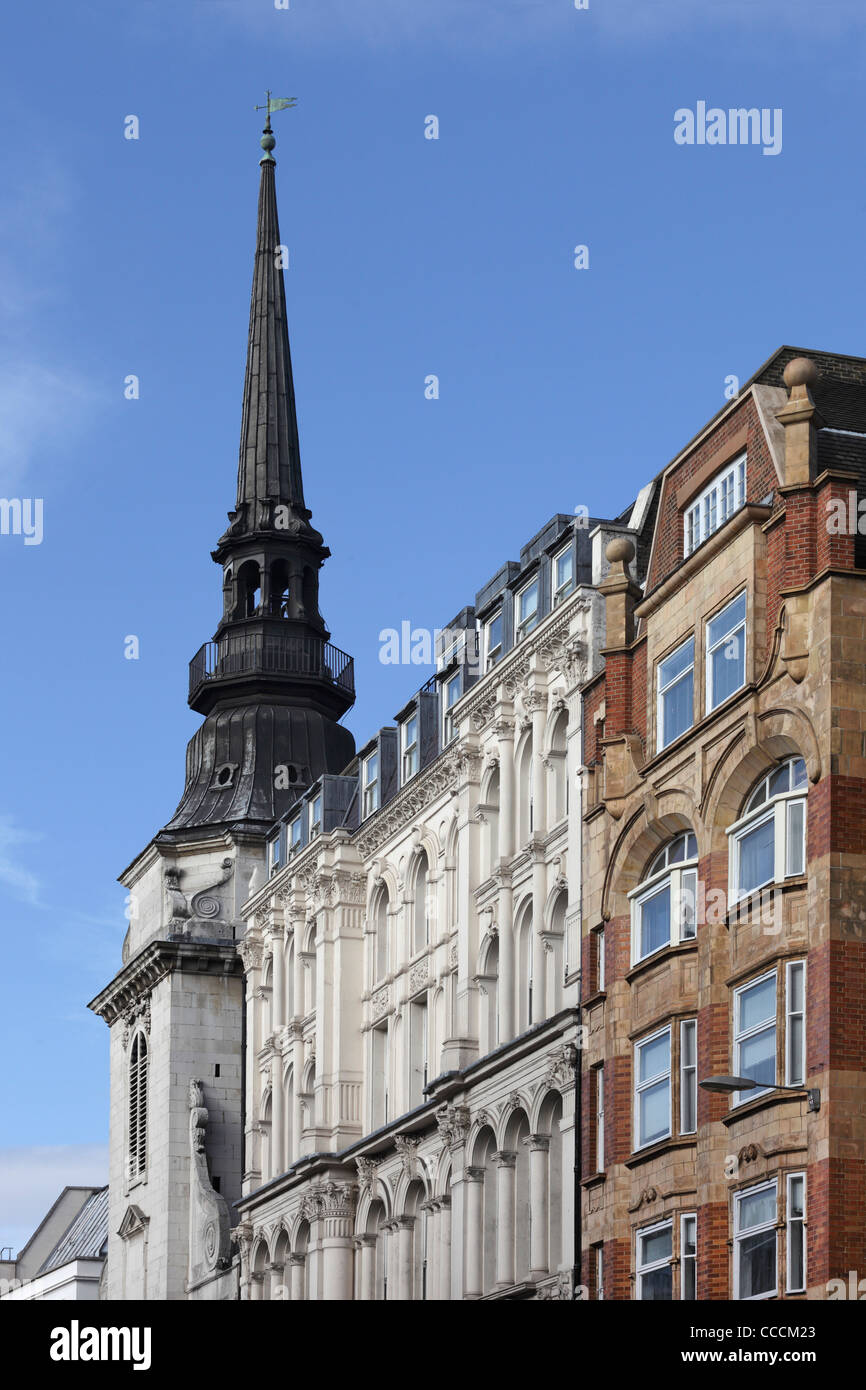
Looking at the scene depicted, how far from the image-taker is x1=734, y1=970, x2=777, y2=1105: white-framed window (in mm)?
46344

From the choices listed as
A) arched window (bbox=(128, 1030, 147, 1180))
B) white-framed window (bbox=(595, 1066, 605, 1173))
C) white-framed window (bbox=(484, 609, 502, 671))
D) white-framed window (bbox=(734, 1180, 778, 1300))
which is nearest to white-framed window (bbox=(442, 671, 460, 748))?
white-framed window (bbox=(484, 609, 502, 671))

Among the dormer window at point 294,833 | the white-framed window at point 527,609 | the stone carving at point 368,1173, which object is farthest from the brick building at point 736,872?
the dormer window at point 294,833

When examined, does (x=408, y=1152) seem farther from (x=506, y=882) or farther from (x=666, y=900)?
(x=666, y=900)

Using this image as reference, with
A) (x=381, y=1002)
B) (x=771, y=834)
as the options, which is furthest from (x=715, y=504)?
(x=381, y=1002)

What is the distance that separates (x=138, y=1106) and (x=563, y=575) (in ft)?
131

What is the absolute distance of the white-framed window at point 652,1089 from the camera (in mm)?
50438

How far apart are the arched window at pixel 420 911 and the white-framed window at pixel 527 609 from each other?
9760mm

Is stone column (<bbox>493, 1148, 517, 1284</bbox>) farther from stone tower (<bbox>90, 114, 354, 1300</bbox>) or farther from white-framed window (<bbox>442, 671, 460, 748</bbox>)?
stone tower (<bbox>90, 114, 354, 1300</bbox>)

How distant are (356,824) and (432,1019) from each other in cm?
1049

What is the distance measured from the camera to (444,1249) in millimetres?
66625

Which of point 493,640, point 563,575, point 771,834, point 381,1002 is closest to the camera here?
point 771,834

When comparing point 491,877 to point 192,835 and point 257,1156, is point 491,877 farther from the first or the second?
point 192,835

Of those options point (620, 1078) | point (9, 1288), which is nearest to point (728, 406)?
point (620, 1078)

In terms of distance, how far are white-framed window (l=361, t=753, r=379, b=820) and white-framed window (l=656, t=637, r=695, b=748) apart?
25923 millimetres
